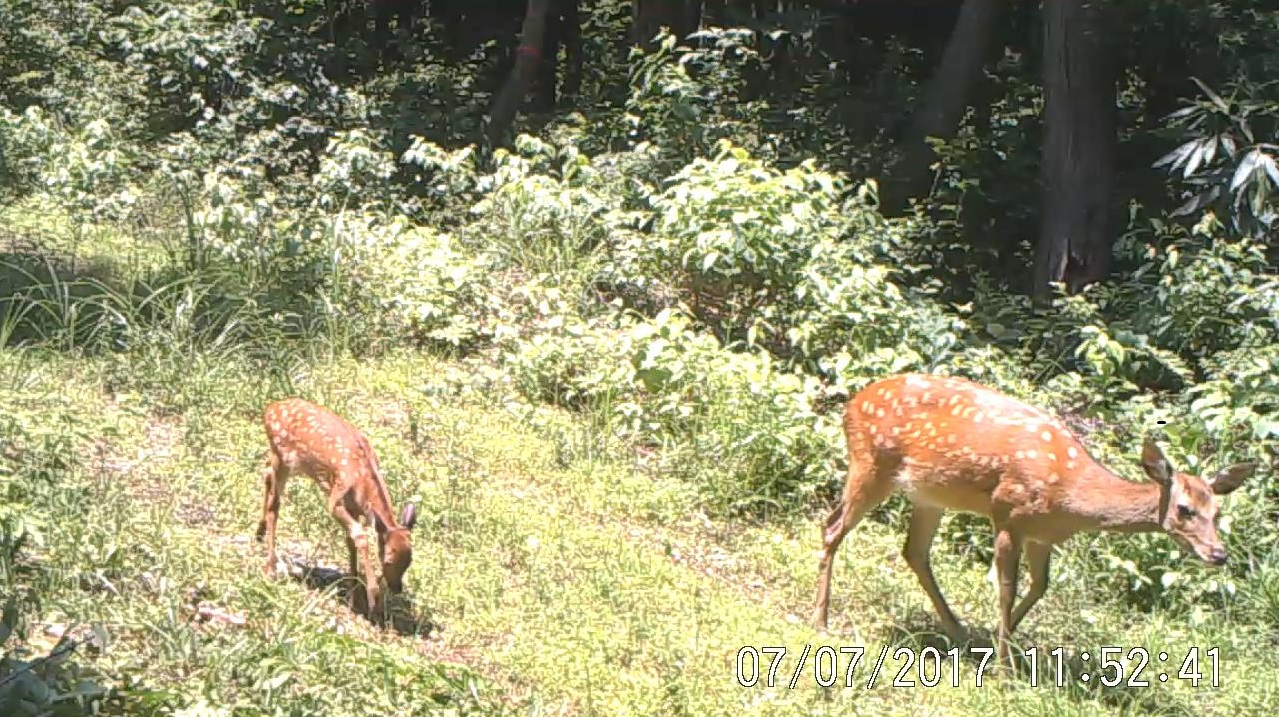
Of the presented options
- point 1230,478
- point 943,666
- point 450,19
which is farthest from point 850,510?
point 450,19

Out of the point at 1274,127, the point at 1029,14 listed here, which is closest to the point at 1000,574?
the point at 1274,127

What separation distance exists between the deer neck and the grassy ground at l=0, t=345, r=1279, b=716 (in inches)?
24.3

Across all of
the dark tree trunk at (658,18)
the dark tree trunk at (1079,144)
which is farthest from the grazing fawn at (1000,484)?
the dark tree trunk at (658,18)

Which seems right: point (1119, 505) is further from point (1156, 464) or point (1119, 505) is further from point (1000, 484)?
point (1000, 484)

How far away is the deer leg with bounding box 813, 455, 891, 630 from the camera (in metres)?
7.62

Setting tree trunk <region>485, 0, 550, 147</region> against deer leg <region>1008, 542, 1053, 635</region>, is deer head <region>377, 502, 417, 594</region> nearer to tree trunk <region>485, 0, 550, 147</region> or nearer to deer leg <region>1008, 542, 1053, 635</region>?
deer leg <region>1008, 542, 1053, 635</region>

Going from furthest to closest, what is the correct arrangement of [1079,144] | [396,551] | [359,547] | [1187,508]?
1. [1079,144]
2. [1187,508]
3. [359,547]
4. [396,551]

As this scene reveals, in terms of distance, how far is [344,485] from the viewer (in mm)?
Answer: 6746

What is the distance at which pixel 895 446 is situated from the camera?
753 centimetres

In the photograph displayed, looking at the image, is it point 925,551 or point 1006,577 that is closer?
point 1006,577

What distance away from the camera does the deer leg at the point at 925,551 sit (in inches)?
299

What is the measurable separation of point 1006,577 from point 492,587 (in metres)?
2.20

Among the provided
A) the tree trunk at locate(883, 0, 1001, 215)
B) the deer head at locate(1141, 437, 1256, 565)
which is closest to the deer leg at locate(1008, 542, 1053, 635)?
the deer head at locate(1141, 437, 1256, 565)

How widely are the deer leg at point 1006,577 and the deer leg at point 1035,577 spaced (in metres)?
0.07
